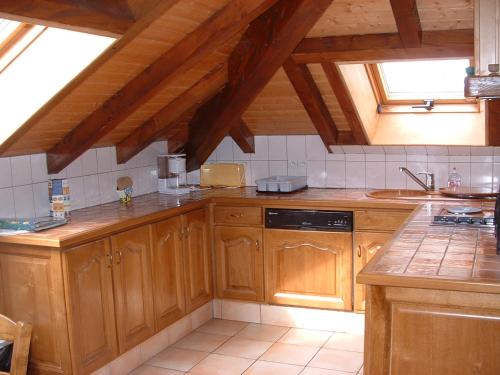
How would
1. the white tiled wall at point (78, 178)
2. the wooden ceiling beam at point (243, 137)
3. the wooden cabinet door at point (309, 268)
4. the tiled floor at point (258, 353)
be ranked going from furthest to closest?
the wooden ceiling beam at point (243, 137), the wooden cabinet door at point (309, 268), the tiled floor at point (258, 353), the white tiled wall at point (78, 178)

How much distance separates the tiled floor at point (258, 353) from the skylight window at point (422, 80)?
1.72 m

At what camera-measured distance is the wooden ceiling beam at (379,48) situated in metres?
3.33

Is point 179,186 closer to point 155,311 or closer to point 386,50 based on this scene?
point 155,311

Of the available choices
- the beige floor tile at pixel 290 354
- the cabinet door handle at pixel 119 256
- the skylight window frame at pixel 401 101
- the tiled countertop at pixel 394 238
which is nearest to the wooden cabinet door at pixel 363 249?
the tiled countertop at pixel 394 238

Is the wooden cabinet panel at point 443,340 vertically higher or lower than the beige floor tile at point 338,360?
higher

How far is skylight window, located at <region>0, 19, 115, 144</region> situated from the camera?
9.02 feet

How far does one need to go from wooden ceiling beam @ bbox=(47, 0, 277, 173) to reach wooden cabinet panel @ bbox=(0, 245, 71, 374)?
0.74 meters

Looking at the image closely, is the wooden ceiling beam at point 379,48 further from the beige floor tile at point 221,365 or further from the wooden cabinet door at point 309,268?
the beige floor tile at point 221,365

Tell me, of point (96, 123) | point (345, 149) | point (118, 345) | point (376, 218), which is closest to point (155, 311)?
point (118, 345)

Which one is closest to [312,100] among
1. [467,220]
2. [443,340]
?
[467,220]

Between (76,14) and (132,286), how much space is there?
1735mm

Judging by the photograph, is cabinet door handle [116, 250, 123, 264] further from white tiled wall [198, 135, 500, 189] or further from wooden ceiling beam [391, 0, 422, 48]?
wooden ceiling beam [391, 0, 422, 48]

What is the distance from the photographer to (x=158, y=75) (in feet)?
10.5

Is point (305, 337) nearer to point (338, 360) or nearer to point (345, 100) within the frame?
point (338, 360)
